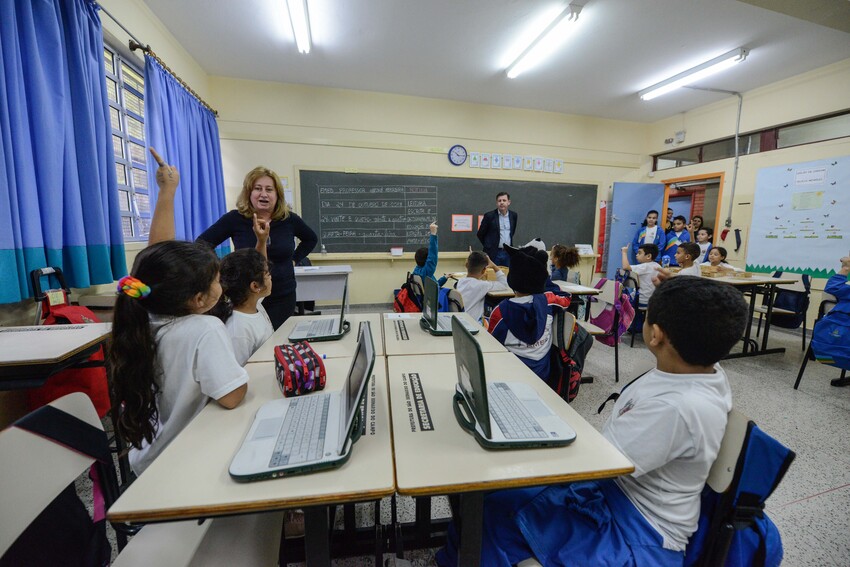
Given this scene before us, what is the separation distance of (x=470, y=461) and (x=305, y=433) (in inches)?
15.5

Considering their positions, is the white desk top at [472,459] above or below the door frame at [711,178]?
below

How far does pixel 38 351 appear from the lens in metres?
1.26

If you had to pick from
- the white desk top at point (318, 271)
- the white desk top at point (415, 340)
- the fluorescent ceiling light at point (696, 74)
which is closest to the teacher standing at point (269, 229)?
the white desk top at point (415, 340)

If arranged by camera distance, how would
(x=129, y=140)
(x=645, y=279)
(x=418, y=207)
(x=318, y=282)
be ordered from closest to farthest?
(x=129, y=140) < (x=645, y=279) < (x=318, y=282) < (x=418, y=207)

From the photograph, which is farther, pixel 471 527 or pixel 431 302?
pixel 431 302

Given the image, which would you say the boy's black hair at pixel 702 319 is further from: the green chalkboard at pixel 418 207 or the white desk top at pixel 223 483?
the green chalkboard at pixel 418 207

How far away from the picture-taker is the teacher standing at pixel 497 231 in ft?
14.7

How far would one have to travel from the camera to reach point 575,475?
712mm

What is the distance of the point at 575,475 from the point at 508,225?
4.11 metres

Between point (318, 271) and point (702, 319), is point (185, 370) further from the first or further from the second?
point (318, 271)

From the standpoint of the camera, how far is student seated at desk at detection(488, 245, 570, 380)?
174 centimetres

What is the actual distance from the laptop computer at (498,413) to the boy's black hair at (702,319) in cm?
36

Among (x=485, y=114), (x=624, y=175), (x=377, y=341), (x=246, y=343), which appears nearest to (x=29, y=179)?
(x=246, y=343)

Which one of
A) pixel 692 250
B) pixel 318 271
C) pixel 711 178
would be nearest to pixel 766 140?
pixel 711 178
